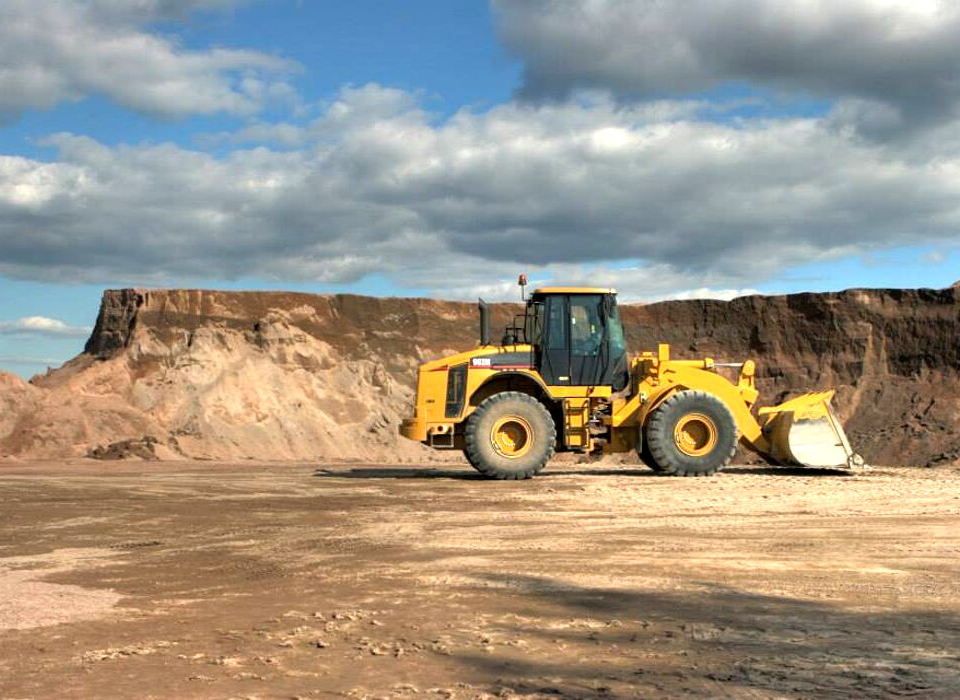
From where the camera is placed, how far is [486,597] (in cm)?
635

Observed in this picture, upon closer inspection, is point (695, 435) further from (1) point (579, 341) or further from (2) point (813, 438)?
(1) point (579, 341)

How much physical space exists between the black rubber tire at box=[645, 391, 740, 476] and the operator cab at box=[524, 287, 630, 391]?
1.04 metres

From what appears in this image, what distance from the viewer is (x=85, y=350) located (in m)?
32.1

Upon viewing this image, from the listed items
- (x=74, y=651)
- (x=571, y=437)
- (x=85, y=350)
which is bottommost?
(x=74, y=651)

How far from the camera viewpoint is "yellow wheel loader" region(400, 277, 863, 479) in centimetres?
1526

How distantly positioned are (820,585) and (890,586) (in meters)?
0.44

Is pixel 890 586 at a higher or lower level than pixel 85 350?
lower

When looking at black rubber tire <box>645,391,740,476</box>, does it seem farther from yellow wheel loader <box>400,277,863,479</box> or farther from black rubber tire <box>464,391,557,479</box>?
black rubber tire <box>464,391,557,479</box>

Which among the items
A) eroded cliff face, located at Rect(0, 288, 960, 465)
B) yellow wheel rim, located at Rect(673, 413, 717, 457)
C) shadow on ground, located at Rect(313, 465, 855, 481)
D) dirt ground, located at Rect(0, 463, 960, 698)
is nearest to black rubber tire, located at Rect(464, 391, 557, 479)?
shadow on ground, located at Rect(313, 465, 855, 481)

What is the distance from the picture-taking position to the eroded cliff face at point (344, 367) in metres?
24.4

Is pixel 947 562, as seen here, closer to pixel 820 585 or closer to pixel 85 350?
pixel 820 585

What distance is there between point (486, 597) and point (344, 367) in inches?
949

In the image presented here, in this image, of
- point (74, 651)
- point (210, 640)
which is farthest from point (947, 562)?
point (74, 651)

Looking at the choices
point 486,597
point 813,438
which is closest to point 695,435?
point 813,438
